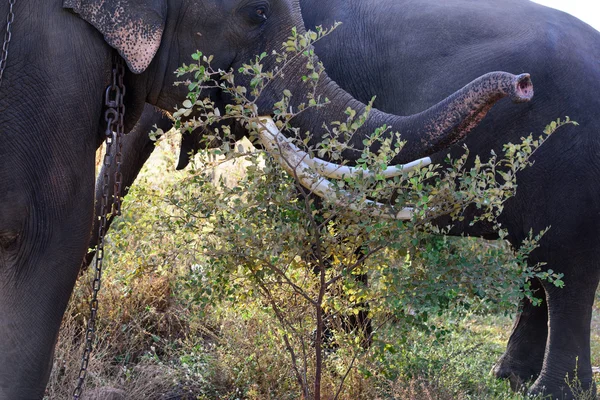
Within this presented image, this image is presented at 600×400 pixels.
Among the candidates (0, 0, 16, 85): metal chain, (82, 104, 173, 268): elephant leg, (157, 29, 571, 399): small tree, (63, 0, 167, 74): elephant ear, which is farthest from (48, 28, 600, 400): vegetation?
(0, 0, 16, 85): metal chain

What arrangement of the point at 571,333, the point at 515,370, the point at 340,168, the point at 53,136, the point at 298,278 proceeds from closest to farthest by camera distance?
the point at 53,136, the point at 340,168, the point at 298,278, the point at 571,333, the point at 515,370

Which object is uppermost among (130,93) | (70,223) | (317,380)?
(130,93)

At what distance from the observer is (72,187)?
153 inches

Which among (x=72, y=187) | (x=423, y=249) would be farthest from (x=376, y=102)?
(x=72, y=187)

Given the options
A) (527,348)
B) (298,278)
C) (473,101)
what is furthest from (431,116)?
(527,348)

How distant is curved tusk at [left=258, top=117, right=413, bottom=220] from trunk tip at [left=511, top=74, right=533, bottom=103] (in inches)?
29.7

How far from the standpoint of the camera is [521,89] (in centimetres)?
368

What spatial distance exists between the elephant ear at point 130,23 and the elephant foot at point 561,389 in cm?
295

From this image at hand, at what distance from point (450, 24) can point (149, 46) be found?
2116 mm

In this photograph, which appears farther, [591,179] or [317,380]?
[591,179]

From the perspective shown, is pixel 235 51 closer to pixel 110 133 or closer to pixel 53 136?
pixel 110 133

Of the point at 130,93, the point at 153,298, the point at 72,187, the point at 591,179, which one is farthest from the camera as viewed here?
the point at 153,298

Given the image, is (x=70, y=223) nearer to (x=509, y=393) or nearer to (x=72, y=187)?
(x=72, y=187)

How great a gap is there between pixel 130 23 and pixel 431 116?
1344mm
